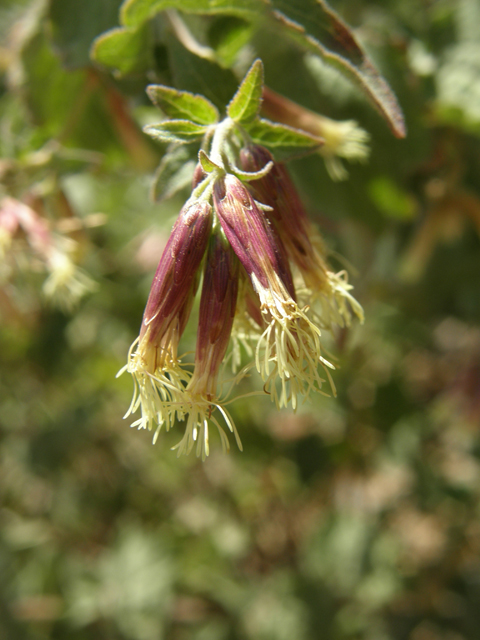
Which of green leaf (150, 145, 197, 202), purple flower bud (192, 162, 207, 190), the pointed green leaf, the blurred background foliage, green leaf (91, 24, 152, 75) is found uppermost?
green leaf (91, 24, 152, 75)

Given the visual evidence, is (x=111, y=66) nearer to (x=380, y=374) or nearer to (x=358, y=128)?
(x=358, y=128)

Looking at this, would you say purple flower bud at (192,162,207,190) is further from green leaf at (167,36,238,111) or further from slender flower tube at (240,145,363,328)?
green leaf at (167,36,238,111)

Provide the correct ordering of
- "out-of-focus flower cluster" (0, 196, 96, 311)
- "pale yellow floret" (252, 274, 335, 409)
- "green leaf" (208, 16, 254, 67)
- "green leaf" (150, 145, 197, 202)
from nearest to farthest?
"pale yellow floret" (252, 274, 335, 409) → "green leaf" (150, 145, 197, 202) → "green leaf" (208, 16, 254, 67) → "out-of-focus flower cluster" (0, 196, 96, 311)

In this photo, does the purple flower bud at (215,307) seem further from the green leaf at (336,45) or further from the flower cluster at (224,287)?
the green leaf at (336,45)

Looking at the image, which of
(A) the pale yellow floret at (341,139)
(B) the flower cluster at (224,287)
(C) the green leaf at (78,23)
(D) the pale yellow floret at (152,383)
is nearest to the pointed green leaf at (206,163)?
(B) the flower cluster at (224,287)

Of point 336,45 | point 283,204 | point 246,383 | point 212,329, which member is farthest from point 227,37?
point 246,383

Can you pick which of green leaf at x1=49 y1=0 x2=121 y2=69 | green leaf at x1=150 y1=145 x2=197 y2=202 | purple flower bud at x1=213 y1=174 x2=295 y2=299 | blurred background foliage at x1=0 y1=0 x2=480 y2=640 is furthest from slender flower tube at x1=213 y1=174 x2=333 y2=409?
green leaf at x1=49 y1=0 x2=121 y2=69

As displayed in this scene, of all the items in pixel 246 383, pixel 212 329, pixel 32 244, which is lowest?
pixel 246 383

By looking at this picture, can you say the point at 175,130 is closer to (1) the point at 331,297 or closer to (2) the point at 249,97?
(2) the point at 249,97
